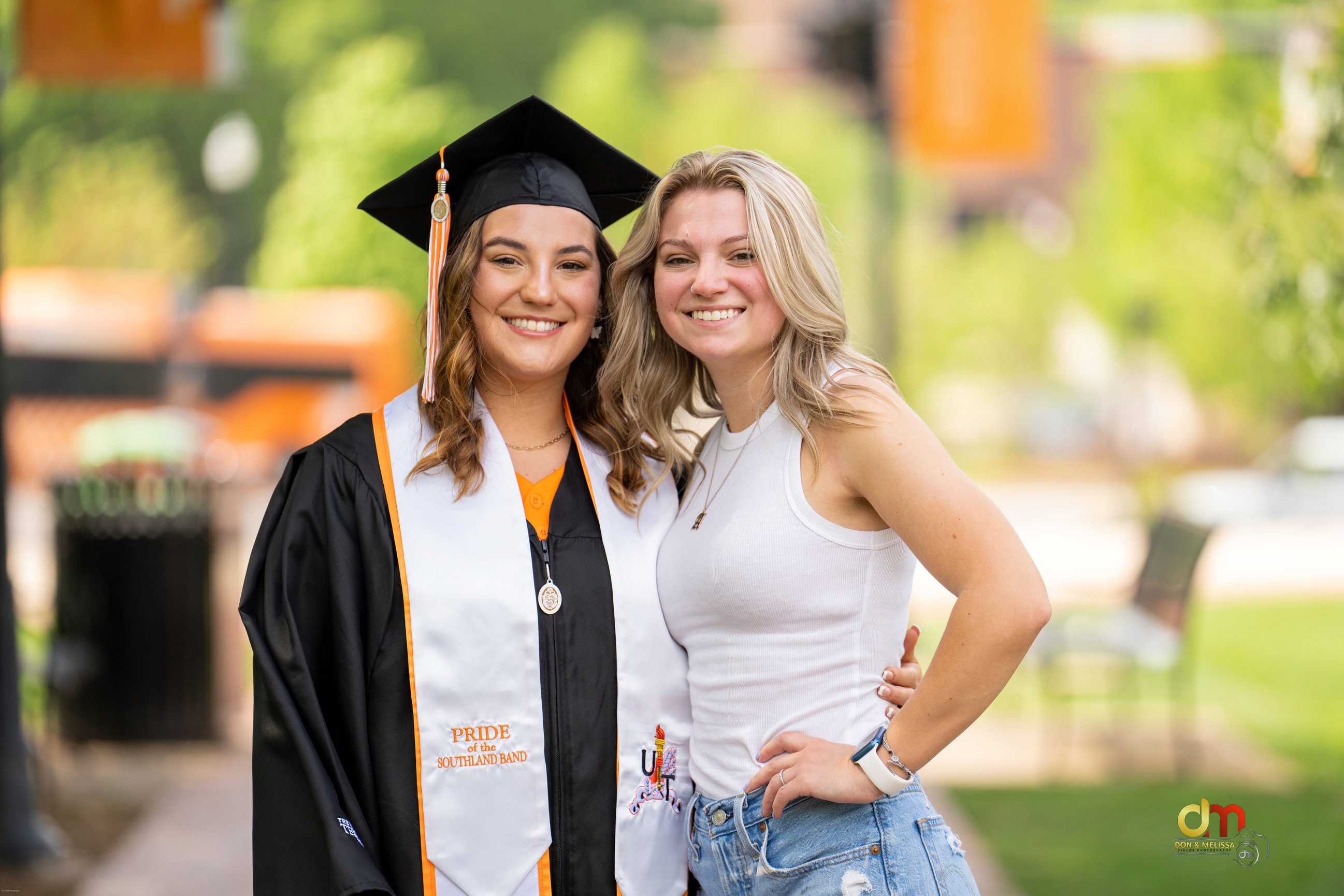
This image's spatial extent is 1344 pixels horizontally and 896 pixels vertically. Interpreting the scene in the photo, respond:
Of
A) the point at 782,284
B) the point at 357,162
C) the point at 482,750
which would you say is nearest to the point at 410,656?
the point at 482,750

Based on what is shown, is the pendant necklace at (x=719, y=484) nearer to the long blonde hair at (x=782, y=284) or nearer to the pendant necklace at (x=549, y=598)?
the long blonde hair at (x=782, y=284)

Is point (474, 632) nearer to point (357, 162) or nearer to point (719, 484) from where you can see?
point (719, 484)

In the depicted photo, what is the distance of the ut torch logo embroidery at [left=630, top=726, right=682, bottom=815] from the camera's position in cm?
230

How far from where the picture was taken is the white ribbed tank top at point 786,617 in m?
2.15

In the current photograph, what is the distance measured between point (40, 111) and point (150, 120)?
182 centimetres

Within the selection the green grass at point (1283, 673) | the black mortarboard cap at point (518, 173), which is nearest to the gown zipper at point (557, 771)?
the black mortarboard cap at point (518, 173)

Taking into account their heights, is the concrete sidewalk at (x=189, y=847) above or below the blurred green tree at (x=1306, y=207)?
below

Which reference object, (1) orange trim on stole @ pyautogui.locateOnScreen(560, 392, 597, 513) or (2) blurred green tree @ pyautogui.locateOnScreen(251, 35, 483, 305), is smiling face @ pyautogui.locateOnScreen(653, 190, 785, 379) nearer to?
(1) orange trim on stole @ pyautogui.locateOnScreen(560, 392, 597, 513)

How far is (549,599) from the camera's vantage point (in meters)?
2.31

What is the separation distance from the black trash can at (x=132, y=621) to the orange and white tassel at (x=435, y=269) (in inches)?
190

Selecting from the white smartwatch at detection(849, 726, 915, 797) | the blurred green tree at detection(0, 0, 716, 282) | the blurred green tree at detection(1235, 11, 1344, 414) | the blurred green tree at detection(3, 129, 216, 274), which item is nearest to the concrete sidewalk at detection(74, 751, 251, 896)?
the white smartwatch at detection(849, 726, 915, 797)

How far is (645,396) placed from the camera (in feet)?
8.40

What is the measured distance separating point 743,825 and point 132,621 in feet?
17.7

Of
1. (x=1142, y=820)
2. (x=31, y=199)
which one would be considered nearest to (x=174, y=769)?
(x=1142, y=820)
